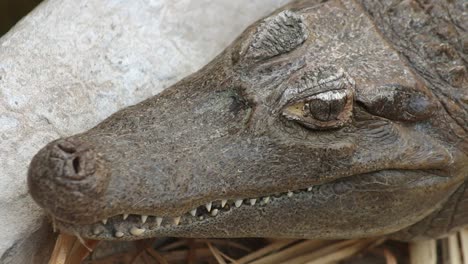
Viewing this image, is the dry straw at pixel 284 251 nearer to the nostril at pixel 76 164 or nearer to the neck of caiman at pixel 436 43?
the neck of caiman at pixel 436 43

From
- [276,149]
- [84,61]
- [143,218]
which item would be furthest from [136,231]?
[84,61]

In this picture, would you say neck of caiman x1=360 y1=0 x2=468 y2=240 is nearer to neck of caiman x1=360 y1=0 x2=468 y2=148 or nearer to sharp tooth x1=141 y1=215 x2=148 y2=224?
neck of caiman x1=360 y1=0 x2=468 y2=148

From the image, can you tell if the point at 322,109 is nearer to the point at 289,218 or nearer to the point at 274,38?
the point at 274,38

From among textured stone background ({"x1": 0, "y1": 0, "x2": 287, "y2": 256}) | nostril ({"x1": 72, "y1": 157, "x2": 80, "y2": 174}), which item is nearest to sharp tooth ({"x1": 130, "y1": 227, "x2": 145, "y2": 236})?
nostril ({"x1": 72, "y1": 157, "x2": 80, "y2": 174})

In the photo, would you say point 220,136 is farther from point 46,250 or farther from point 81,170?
point 46,250

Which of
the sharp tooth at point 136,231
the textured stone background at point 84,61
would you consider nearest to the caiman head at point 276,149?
the sharp tooth at point 136,231

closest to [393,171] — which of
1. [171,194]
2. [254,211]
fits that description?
[254,211]

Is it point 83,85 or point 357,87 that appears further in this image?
point 83,85
